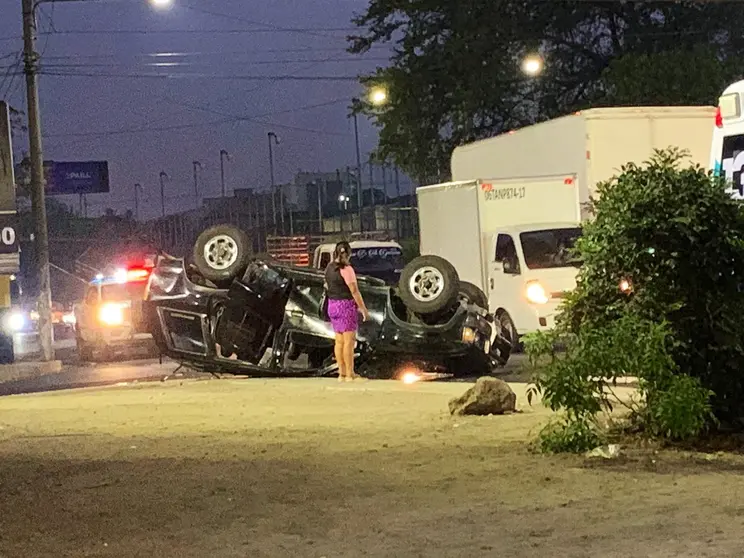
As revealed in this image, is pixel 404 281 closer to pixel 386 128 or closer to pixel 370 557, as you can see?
pixel 370 557

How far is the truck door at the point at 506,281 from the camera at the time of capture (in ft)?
61.9

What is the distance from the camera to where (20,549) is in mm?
6699

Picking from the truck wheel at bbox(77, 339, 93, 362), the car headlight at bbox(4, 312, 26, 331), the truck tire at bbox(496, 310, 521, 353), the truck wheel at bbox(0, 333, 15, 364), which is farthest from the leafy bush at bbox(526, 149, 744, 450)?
the car headlight at bbox(4, 312, 26, 331)

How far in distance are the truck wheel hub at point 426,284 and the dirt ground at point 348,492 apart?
3.62 metres

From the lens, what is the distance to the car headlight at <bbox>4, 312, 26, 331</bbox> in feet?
97.8

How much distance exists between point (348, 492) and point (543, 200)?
1335 centimetres

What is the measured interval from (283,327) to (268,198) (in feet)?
154

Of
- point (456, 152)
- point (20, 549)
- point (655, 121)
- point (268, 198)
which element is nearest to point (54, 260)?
point (268, 198)

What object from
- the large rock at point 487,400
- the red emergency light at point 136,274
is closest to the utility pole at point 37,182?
the red emergency light at point 136,274

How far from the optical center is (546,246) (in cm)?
1892

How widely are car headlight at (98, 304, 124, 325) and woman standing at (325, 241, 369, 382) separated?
1040 centimetres

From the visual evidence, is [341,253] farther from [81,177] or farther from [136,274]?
[81,177]

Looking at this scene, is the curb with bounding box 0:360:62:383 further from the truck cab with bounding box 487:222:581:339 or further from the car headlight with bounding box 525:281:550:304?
the car headlight with bounding box 525:281:550:304

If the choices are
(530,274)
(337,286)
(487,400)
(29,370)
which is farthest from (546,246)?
(29,370)
